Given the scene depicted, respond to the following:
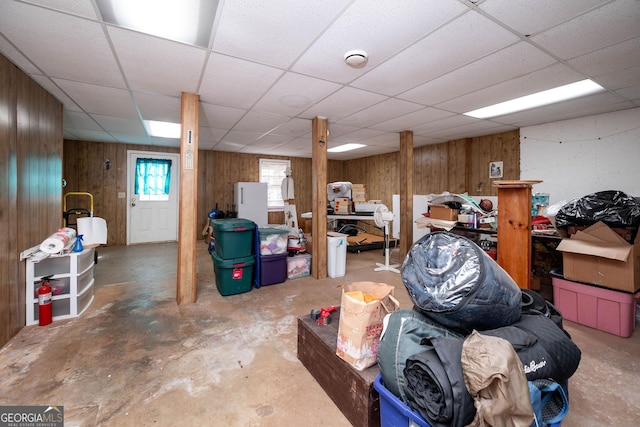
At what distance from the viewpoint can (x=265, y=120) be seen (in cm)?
432

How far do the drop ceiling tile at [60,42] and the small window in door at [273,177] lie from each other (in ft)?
16.7

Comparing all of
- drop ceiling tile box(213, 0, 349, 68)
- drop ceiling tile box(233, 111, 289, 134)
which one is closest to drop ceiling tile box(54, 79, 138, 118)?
drop ceiling tile box(233, 111, 289, 134)

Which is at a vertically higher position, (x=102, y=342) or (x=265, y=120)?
(x=265, y=120)

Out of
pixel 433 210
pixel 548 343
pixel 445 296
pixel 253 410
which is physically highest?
pixel 433 210

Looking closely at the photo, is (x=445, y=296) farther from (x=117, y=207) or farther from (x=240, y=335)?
(x=117, y=207)

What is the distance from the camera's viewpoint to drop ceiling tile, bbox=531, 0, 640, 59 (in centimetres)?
172

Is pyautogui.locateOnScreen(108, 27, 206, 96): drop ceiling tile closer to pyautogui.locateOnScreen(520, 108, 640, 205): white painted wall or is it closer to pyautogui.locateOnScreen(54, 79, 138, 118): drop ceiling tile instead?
pyautogui.locateOnScreen(54, 79, 138, 118): drop ceiling tile

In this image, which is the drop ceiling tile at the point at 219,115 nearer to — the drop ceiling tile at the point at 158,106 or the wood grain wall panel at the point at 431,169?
the drop ceiling tile at the point at 158,106

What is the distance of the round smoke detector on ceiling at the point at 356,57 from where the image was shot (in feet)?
7.23

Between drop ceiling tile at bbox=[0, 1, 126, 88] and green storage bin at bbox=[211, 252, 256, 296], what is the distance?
7.18 feet

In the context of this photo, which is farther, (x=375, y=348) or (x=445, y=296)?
(x=375, y=348)

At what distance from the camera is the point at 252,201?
6.89 meters

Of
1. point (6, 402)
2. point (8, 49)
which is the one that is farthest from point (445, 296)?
point (8, 49)

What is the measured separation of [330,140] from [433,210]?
2825 mm
